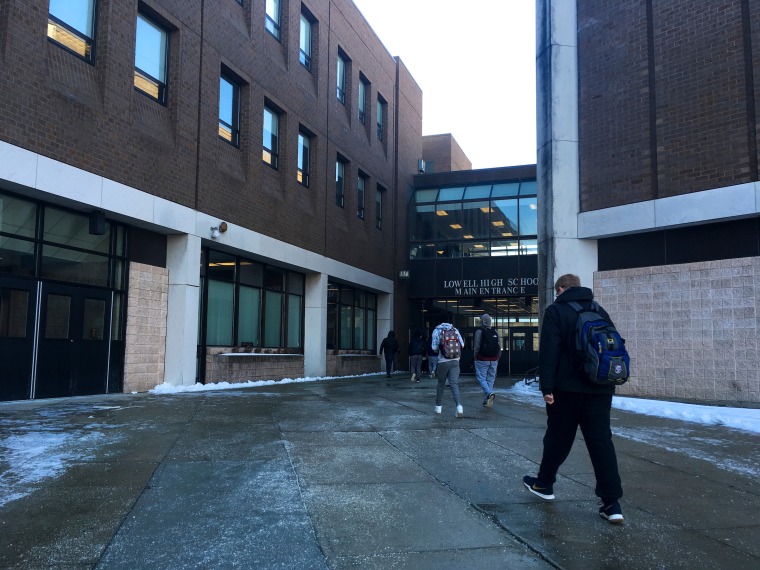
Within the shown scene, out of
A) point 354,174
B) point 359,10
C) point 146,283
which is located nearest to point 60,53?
point 146,283

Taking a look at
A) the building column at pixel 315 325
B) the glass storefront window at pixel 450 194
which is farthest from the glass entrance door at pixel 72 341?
the glass storefront window at pixel 450 194

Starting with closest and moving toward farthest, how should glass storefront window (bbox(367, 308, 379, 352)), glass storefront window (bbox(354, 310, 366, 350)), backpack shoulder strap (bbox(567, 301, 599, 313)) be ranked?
1. backpack shoulder strap (bbox(567, 301, 599, 313))
2. glass storefront window (bbox(354, 310, 366, 350))
3. glass storefront window (bbox(367, 308, 379, 352))

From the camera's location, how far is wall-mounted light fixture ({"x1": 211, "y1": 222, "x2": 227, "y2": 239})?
→ 15734 millimetres

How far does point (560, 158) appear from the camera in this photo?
15719 mm

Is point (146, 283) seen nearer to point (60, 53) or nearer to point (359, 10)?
point (60, 53)

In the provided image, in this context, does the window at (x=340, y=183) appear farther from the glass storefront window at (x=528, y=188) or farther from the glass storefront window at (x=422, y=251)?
the glass storefront window at (x=528, y=188)

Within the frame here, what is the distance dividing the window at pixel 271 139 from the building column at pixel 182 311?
4762 millimetres

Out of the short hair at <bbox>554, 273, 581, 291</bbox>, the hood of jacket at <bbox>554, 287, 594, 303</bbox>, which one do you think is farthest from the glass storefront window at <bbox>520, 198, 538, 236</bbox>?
the hood of jacket at <bbox>554, 287, 594, 303</bbox>

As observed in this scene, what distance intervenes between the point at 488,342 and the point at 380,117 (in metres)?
19.2

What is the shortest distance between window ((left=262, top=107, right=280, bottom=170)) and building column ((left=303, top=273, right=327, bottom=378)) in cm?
435

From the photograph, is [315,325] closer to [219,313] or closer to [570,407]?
[219,313]

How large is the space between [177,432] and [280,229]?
464 inches

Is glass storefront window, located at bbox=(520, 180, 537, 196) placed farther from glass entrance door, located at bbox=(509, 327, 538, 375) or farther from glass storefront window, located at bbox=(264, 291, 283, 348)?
glass storefront window, located at bbox=(264, 291, 283, 348)

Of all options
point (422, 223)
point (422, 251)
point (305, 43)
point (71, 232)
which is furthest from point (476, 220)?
point (71, 232)
